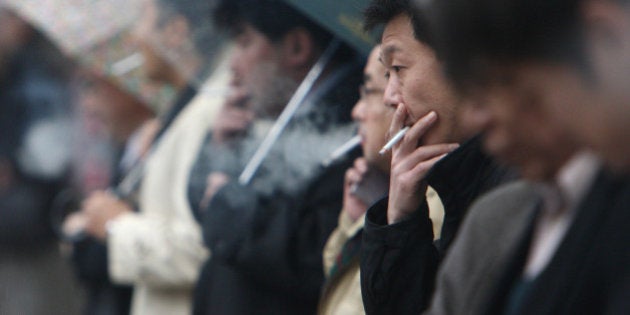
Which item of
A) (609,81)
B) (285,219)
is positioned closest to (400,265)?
(609,81)

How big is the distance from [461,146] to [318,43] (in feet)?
5.63

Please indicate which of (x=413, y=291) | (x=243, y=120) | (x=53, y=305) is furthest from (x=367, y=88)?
(x=53, y=305)

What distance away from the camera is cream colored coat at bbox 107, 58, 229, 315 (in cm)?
511

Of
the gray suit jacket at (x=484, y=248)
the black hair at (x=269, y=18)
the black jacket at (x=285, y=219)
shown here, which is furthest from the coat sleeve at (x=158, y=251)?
the gray suit jacket at (x=484, y=248)

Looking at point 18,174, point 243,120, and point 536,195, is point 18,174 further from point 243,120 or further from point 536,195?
point 536,195

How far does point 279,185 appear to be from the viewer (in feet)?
14.5

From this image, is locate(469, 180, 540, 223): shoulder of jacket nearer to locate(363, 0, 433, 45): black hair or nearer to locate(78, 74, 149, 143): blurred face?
locate(363, 0, 433, 45): black hair

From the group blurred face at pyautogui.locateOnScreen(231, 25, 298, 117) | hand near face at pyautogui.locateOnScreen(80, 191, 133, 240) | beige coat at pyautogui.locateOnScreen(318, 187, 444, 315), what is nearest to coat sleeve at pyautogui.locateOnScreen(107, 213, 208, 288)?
hand near face at pyautogui.locateOnScreen(80, 191, 133, 240)

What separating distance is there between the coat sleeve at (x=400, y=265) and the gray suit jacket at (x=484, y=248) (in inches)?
19.0

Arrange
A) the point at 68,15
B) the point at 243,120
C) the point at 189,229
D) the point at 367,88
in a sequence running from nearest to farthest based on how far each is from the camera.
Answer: the point at 367,88 → the point at 243,120 → the point at 189,229 → the point at 68,15

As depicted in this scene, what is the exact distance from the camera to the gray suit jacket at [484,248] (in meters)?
2.06

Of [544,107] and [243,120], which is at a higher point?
[544,107]

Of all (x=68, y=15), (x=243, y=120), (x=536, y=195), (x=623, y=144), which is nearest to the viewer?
(x=623, y=144)

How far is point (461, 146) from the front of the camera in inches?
107
